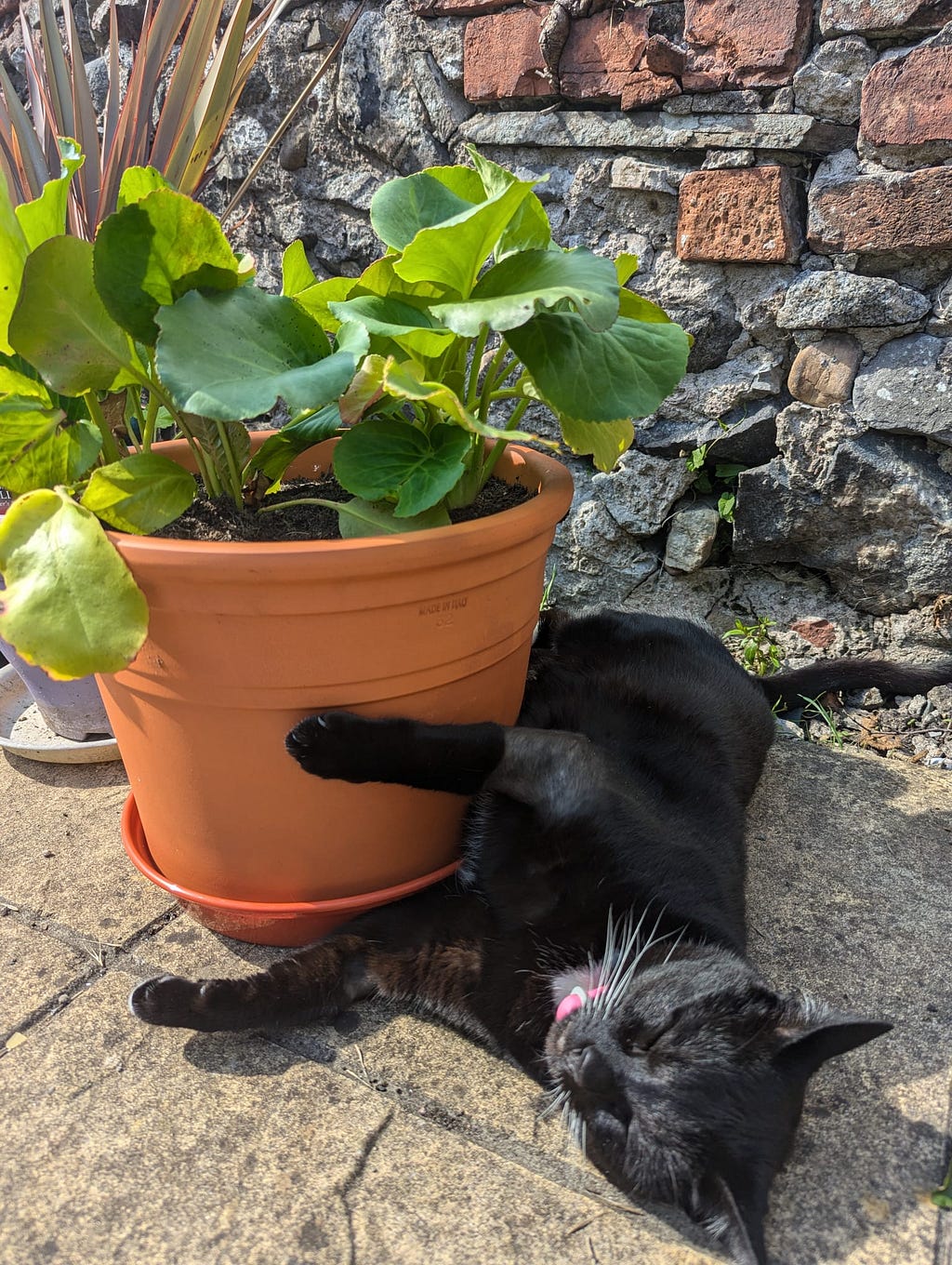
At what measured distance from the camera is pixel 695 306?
2.11m

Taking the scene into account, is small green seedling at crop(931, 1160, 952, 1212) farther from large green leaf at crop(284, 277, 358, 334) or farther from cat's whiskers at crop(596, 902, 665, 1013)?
large green leaf at crop(284, 277, 358, 334)

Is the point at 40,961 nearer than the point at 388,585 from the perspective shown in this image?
No

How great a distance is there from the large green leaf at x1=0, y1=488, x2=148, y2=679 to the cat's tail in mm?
1486

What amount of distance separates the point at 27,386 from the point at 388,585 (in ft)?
1.90

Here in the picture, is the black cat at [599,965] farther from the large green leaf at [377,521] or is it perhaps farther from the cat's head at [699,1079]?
the large green leaf at [377,521]

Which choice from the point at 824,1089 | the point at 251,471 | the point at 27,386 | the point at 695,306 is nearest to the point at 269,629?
the point at 251,471

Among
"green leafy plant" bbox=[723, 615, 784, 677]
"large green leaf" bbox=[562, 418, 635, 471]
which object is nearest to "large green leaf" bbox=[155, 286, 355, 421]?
"large green leaf" bbox=[562, 418, 635, 471]

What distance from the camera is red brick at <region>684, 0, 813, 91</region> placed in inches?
71.3

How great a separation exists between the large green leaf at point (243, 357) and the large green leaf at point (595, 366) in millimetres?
273

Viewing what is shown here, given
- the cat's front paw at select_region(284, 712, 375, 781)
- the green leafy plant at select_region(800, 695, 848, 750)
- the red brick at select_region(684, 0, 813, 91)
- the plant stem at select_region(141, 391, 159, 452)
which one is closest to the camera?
the cat's front paw at select_region(284, 712, 375, 781)

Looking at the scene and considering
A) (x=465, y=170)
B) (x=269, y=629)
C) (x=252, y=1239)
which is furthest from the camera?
(x=465, y=170)

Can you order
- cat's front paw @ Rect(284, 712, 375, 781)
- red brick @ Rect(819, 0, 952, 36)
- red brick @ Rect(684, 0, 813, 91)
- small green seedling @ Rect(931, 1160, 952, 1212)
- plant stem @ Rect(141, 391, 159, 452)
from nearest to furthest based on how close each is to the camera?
1. small green seedling @ Rect(931, 1160, 952, 1212)
2. cat's front paw @ Rect(284, 712, 375, 781)
3. plant stem @ Rect(141, 391, 159, 452)
4. red brick @ Rect(819, 0, 952, 36)
5. red brick @ Rect(684, 0, 813, 91)

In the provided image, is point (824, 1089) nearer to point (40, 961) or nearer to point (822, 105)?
point (40, 961)

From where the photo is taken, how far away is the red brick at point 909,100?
1711 mm
